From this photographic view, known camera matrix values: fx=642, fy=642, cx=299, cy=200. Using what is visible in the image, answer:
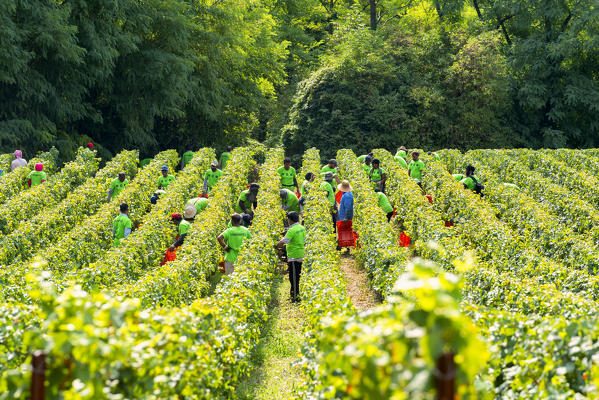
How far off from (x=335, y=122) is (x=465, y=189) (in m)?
14.7

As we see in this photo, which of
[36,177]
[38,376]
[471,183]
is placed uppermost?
[38,376]

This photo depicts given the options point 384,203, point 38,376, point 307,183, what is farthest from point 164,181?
point 38,376

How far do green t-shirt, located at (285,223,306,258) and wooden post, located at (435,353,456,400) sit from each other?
8612 millimetres

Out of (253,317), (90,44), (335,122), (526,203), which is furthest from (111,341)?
(335,122)

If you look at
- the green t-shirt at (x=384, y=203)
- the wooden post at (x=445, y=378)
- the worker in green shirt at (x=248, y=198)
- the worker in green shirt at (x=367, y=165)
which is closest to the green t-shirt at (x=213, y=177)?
the worker in green shirt at (x=248, y=198)

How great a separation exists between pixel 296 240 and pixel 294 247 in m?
0.15

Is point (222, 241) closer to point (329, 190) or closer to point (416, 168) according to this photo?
point (329, 190)

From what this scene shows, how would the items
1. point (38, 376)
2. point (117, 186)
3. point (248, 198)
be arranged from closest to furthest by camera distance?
point (38, 376) < point (248, 198) < point (117, 186)

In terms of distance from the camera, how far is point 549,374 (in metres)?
5.37

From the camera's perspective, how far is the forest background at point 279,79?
25.0 m

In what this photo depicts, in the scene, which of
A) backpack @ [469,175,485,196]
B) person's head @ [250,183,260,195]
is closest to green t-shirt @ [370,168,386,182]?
backpack @ [469,175,485,196]

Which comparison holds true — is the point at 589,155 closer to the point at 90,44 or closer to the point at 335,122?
the point at 335,122

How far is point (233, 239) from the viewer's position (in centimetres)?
1178

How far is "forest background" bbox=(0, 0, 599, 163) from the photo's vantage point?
25047 millimetres
